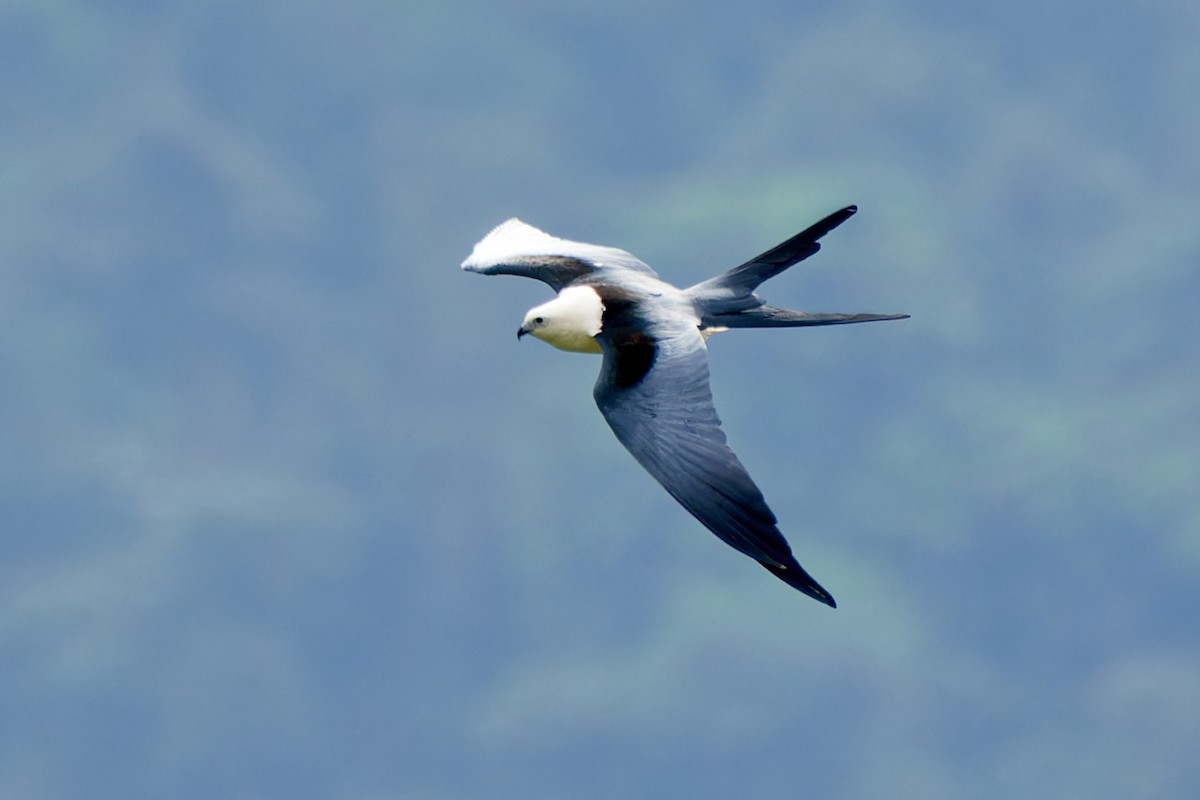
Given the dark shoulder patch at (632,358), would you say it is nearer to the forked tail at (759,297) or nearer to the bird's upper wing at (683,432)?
the bird's upper wing at (683,432)

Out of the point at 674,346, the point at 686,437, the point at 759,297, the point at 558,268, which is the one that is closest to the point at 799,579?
the point at 686,437

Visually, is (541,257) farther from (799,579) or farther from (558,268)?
(799,579)

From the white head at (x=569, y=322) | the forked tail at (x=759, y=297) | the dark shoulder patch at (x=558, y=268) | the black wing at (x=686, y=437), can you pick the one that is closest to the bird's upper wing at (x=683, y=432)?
the black wing at (x=686, y=437)

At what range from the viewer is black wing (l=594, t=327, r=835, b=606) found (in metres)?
11.6

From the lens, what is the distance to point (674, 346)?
1318 cm

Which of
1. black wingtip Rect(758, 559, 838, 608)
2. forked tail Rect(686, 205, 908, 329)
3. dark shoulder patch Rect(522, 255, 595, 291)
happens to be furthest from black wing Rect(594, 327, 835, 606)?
dark shoulder patch Rect(522, 255, 595, 291)

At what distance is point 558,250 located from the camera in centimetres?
1619

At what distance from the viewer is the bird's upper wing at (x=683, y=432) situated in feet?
38.1

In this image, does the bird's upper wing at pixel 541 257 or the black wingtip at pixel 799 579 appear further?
the bird's upper wing at pixel 541 257

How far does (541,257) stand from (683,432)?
159 inches

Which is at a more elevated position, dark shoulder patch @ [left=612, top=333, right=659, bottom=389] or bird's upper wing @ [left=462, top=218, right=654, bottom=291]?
bird's upper wing @ [left=462, top=218, right=654, bottom=291]

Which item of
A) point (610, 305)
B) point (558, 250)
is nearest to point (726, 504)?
point (610, 305)

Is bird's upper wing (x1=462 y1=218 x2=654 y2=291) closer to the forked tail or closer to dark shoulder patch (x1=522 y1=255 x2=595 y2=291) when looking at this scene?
dark shoulder patch (x1=522 y1=255 x2=595 y2=291)

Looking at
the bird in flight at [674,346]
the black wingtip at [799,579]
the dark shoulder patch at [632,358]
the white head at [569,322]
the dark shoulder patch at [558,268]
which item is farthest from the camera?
the dark shoulder patch at [558,268]
